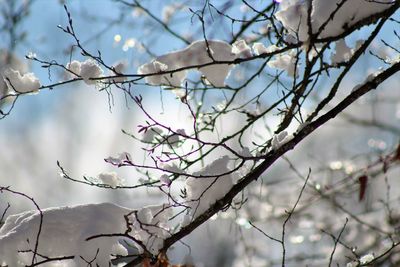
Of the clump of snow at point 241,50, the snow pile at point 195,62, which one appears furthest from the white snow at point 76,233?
the clump of snow at point 241,50

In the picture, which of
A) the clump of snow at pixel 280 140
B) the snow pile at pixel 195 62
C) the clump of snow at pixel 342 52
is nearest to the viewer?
the clump of snow at pixel 280 140

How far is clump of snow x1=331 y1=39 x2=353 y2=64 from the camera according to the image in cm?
281

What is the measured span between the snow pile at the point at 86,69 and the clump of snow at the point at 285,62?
38.8 inches

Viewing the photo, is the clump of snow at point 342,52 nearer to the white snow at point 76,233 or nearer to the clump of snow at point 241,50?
the clump of snow at point 241,50

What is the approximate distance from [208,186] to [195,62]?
759 mm

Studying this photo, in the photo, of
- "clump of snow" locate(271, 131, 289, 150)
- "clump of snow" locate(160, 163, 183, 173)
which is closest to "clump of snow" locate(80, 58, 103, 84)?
"clump of snow" locate(160, 163, 183, 173)

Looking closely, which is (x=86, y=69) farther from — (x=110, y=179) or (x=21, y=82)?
(x=110, y=179)

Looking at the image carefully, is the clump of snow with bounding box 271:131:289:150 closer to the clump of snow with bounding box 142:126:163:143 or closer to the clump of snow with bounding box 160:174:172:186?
the clump of snow with bounding box 160:174:172:186

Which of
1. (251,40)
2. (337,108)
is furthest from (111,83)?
(251,40)

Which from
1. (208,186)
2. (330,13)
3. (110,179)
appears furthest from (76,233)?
(330,13)

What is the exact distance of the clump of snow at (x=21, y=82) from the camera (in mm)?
2643

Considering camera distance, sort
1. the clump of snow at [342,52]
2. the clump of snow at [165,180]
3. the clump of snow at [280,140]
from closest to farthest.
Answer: the clump of snow at [280,140]
the clump of snow at [165,180]
the clump of snow at [342,52]

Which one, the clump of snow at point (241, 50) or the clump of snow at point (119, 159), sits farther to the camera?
the clump of snow at point (241, 50)

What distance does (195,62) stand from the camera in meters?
3.06
